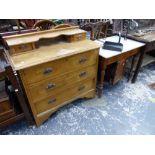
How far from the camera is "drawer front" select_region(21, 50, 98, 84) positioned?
4.11ft

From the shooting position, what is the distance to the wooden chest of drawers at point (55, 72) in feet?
4.13

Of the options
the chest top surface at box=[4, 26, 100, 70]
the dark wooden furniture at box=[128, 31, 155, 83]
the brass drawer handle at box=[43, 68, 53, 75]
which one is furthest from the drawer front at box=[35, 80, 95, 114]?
the dark wooden furniture at box=[128, 31, 155, 83]

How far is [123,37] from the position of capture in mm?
2121

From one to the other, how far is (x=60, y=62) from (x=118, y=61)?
83cm

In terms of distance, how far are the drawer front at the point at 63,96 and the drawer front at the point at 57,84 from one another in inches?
3.1

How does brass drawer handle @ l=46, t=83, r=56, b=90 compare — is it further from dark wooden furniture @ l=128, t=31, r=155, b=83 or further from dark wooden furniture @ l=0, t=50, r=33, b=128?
dark wooden furniture @ l=128, t=31, r=155, b=83

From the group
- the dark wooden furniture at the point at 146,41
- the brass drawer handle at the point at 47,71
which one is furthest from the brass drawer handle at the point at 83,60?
the dark wooden furniture at the point at 146,41

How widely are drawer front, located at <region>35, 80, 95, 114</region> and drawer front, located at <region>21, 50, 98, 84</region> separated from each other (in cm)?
29

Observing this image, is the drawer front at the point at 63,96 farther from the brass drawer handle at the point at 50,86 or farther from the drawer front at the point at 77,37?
the drawer front at the point at 77,37

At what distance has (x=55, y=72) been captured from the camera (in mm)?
1406

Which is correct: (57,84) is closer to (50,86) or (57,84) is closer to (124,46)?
(50,86)

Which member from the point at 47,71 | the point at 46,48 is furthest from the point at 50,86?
the point at 46,48

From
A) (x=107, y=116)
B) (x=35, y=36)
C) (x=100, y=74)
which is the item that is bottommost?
(x=107, y=116)

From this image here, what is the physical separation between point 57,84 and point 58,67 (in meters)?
0.21
